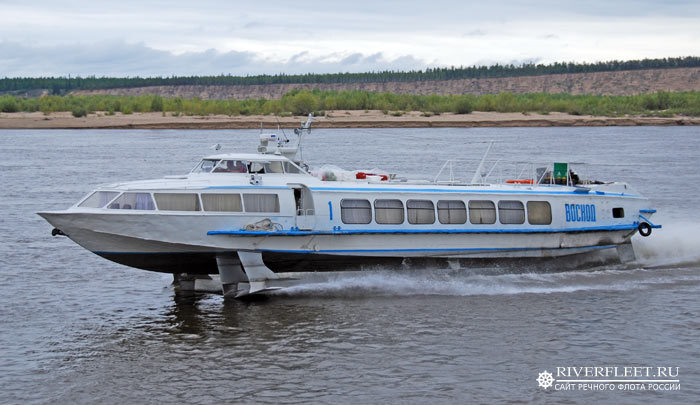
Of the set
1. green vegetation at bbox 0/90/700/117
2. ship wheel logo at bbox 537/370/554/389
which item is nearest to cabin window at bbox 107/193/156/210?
ship wheel logo at bbox 537/370/554/389

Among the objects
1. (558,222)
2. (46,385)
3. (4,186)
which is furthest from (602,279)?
(4,186)

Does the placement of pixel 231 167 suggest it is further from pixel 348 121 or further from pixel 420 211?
pixel 348 121

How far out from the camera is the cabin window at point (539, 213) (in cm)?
2445

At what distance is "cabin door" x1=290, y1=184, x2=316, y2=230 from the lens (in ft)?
72.5

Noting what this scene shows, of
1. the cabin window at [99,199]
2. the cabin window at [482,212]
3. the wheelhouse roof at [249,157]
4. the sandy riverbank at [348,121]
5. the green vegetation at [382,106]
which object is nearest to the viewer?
the cabin window at [99,199]

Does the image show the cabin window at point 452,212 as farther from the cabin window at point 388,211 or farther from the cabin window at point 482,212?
the cabin window at point 388,211

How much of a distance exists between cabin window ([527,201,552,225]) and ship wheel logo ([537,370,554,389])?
757cm

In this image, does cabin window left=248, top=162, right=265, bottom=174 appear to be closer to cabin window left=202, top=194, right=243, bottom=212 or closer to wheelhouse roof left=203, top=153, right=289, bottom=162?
wheelhouse roof left=203, top=153, right=289, bottom=162

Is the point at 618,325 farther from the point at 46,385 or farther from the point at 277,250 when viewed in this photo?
the point at 46,385

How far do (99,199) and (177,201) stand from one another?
1.86 meters

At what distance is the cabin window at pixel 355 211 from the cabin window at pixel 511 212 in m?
3.82

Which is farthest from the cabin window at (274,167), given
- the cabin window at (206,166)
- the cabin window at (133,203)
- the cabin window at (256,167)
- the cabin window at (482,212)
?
the cabin window at (482,212)

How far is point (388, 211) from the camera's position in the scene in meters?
23.0

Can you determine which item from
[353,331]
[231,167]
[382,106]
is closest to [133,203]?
[231,167]
